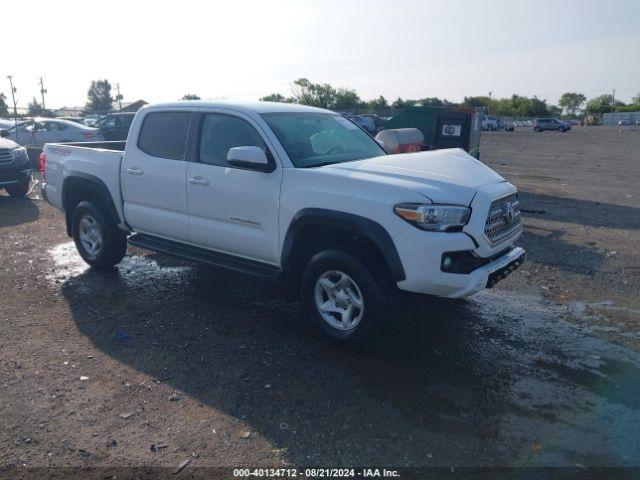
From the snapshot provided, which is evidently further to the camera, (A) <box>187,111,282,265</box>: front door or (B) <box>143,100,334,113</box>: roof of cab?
(B) <box>143,100,334,113</box>: roof of cab

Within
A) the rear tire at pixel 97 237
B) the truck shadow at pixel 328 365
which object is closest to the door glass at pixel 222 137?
the truck shadow at pixel 328 365

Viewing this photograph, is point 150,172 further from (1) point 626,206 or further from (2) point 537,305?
(1) point 626,206

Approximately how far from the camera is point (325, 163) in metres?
4.93

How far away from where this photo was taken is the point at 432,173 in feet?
14.5

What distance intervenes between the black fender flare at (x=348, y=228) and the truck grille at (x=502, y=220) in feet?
2.52

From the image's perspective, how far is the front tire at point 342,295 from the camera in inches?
167

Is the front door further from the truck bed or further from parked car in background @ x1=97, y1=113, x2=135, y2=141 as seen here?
parked car in background @ x1=97, y1=113, x2=135, y2=141

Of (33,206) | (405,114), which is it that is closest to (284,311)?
(405,114)

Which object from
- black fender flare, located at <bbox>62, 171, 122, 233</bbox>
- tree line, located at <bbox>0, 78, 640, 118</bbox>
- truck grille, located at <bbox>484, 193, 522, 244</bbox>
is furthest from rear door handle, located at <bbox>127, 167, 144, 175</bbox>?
tree line, located at <bbox>0, 78, 640, 118</bbox>

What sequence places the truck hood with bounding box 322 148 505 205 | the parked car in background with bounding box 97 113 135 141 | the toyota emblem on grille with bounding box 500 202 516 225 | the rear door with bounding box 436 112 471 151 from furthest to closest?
the parked car in background with bounding box 97 113 135 141 → the rear door with bounding box 436 112 471 151 → the toyota emblem on grille with bounding box 500 202 516 225 → the truck hood with bounding box 322 148 505 205

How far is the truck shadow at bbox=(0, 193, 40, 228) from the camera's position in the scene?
978cm

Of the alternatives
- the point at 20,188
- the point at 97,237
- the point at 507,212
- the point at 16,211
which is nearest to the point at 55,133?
the point at 20,188

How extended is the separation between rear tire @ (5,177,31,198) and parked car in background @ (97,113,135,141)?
28.8 ft

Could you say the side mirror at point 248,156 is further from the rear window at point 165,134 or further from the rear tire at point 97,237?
the rear tire at point 97,237
